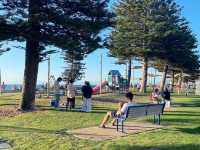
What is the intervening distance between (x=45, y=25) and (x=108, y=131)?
946 cm

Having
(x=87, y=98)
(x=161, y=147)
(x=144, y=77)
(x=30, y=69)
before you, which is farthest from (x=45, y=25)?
A: (x=144, y=77)

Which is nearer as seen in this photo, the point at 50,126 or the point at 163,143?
the point at 163,143

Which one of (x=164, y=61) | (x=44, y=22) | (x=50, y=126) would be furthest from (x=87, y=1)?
(x=164, y=61)

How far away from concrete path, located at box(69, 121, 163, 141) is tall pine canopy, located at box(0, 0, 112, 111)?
7725mm

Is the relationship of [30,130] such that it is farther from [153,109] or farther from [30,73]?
[30,73]

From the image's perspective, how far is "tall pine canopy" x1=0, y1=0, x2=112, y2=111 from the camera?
2309cm

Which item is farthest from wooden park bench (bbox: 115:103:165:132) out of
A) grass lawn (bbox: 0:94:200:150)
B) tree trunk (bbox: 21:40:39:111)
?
tree trunk (bbox: 21:40:39:111)

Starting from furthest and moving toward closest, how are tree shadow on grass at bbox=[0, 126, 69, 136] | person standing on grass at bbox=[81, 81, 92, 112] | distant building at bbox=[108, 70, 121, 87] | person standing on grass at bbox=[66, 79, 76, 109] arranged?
distant building at bbox=[108, 70, 121, 87]
person standing on grass at bbox=[66, 79, 76, 109]
person standing on grass at bbox=[81, 81, 92, 112]
tree shadow on grass at bbox=[0, 126, 69, 136]

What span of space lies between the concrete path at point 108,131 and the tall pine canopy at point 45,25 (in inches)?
304

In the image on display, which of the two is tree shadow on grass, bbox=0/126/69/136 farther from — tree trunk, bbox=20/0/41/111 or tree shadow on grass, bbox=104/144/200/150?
tree trunk, bbox=20/0/41/111

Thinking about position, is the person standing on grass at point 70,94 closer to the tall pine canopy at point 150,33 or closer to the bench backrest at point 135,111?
the bench backrest at point 135,111

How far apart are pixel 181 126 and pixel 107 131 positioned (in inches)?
118

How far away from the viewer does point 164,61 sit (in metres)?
54.3

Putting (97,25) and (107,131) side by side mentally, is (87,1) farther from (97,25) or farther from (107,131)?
(107,131)
